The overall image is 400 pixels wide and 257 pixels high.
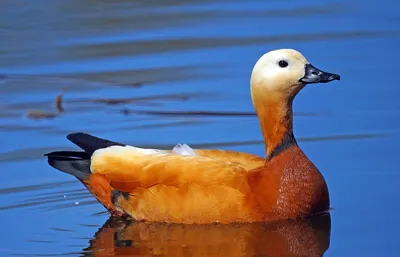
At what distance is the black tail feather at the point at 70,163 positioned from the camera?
35.1 feet

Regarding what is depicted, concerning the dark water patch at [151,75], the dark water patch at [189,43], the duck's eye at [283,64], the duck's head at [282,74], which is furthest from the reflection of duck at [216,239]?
the dark water patch at [189,43]

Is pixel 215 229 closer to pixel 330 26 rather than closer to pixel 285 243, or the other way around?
pixel 285 243

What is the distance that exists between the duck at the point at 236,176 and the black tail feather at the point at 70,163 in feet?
0.32

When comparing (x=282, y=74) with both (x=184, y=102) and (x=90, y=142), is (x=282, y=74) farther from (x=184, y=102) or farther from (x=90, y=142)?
(x=184, y=102)

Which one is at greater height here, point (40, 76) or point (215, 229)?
point (40, 76)

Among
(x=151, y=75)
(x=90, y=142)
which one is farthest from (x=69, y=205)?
(x=151, y=75)

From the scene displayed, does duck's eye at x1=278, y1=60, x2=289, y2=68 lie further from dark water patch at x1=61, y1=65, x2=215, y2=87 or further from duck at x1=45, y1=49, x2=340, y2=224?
dark water patch at x1=61, y1=65, x2=215, y2=87

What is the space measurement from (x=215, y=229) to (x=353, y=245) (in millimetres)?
1167

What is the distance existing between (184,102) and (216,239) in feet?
12.3

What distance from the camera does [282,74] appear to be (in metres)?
10.2

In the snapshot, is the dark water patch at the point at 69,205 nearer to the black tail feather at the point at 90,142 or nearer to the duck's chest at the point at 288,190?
the black tail feather at the point at 90,142

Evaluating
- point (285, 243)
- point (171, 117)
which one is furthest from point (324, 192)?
point (171, 117)

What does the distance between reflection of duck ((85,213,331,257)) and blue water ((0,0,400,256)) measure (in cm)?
2

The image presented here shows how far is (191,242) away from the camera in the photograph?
9.71 m
